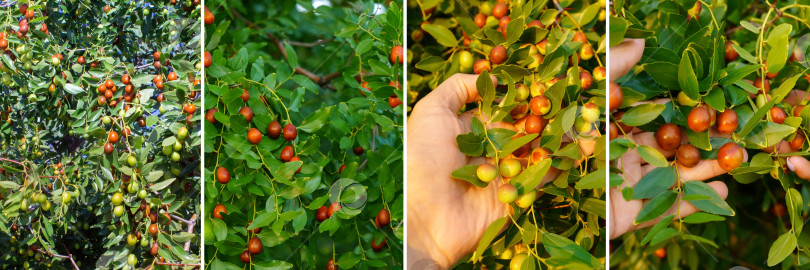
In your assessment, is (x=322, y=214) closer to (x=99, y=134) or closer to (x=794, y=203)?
(x=99, y=134)

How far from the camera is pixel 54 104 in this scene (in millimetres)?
923

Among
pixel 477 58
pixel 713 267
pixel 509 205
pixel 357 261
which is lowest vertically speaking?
pixel 713 267

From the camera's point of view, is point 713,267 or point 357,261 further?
point 713,267

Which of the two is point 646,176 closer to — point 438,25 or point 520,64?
point 520,64

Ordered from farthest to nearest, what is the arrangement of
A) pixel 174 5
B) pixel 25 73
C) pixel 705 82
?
pixel 25 73
pixel 174 5
pixel 705 82

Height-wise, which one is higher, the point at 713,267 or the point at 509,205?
the point at 509,205

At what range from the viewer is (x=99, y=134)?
2.67ft

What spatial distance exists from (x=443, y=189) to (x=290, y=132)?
227 mm

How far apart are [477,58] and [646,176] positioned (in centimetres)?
27

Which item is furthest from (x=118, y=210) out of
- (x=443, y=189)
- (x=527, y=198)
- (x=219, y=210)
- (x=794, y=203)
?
(x=794, y=203)

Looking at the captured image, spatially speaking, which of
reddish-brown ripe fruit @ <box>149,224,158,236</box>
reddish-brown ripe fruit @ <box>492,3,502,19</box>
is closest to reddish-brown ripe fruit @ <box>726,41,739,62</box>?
reddish-brown ripe fruit @ <box>492,3,502,19</box>

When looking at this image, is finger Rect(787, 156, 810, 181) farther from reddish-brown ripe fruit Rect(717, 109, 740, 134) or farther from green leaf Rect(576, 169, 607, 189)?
green leaf Rect(576, 169, 607, 189)

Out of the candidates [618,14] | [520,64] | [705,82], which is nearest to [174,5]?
[520,64]

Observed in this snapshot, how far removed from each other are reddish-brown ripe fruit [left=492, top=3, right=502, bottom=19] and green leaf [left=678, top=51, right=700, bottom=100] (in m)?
0.23
